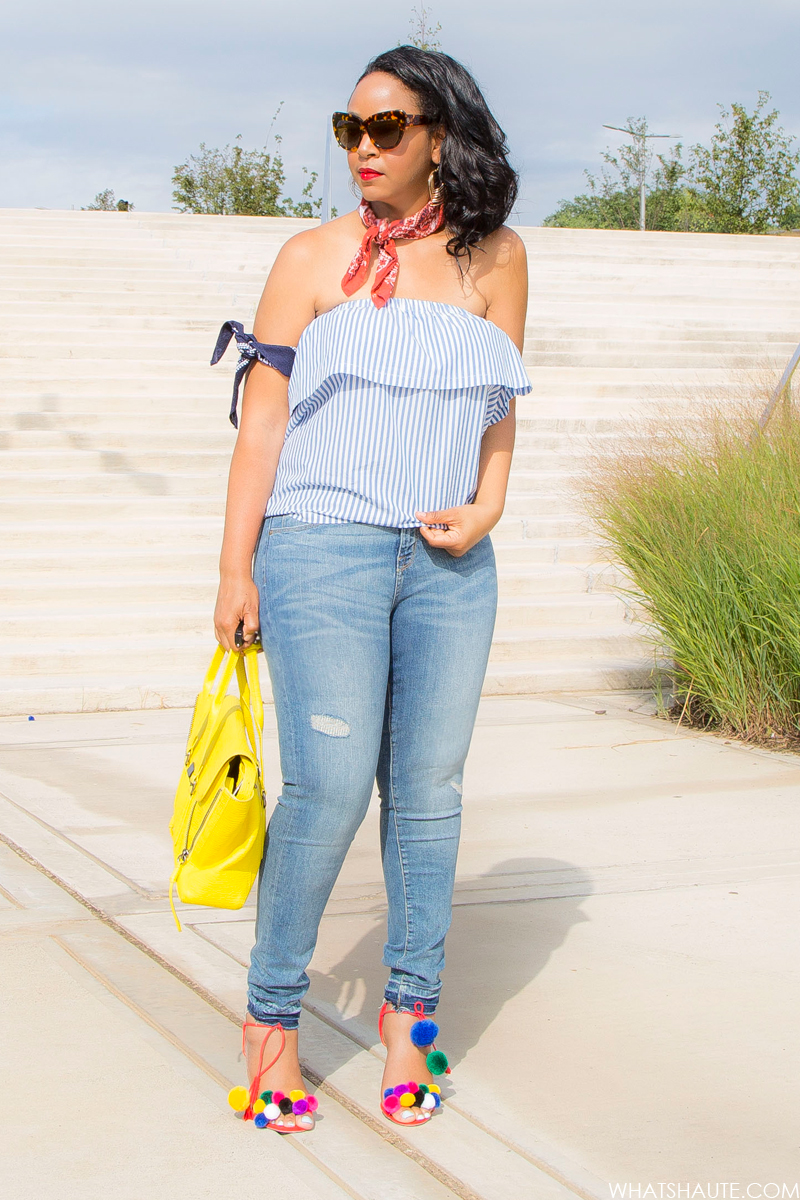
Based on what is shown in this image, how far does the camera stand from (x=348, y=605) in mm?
2414

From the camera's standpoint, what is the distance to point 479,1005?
3.08 m

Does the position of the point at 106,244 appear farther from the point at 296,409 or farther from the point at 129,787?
the point at 296,409

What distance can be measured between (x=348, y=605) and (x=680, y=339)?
1141 centimetres

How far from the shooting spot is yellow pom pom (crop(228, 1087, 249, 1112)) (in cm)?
248

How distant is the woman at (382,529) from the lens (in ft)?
7.98

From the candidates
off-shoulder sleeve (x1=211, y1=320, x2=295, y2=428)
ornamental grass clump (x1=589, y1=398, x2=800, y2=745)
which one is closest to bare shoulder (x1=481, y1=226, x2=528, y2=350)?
off-shoulder sleeve (x1=211, y1=320, x2=295, y2=428)

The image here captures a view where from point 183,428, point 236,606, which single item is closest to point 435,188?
point 236,606

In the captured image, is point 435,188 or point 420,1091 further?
point 435,188

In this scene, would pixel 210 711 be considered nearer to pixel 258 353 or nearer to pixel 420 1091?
pixel 258 353

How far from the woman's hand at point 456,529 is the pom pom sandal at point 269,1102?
0.96 meters

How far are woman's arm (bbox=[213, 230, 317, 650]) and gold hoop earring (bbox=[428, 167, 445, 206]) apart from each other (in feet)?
0.87

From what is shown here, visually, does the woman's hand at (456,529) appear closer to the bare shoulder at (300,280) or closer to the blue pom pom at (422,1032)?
the bare shoulder at (300,280)

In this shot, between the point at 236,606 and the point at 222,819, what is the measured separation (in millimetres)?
409

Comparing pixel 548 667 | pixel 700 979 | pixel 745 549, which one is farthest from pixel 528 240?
pixel 700 979
